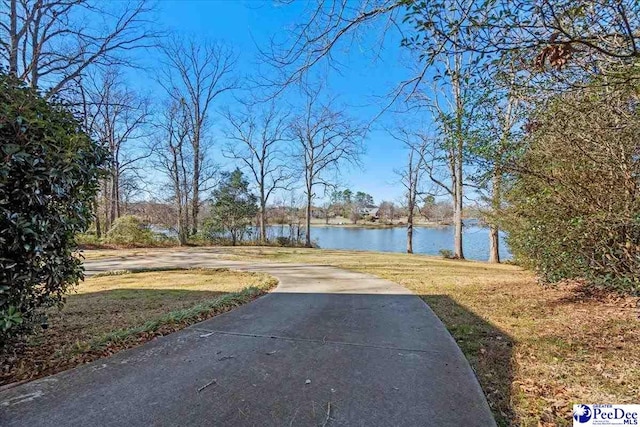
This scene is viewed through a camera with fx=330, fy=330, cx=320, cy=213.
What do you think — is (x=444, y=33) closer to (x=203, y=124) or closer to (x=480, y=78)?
(x=480, y=78)

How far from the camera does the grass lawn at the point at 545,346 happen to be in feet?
7.36

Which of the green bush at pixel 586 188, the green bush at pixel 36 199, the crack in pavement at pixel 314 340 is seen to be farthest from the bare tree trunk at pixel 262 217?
the green bush at pixel 36 199

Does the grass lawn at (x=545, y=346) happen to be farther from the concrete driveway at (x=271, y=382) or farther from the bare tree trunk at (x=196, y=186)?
the bare tree trunk at (x=196, y=186)

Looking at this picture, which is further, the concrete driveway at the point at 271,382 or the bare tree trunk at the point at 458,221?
the bare tree trunk at the point at 458,221

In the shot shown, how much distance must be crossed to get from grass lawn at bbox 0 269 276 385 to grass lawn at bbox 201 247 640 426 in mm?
3064

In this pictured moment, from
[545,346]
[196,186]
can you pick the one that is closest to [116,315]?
[545,346]

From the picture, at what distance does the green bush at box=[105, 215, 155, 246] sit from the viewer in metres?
17.1

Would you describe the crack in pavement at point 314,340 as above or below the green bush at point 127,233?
below

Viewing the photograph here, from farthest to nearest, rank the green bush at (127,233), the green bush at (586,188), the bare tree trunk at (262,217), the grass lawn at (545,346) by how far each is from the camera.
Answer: the bare tree trunk at (262,217), the green bush at (127,233), the green bush at (586,188), the grass lawn at (545,346)

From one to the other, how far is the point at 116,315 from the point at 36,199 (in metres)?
2.47

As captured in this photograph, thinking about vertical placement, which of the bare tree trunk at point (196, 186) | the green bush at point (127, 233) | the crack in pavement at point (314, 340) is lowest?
the crack in pavement at point (314, 340)

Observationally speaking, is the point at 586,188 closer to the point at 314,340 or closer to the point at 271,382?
the point at 314,340

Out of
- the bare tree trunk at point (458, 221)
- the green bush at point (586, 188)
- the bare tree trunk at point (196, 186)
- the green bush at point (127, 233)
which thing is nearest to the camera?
the green bush at point (586, 188)

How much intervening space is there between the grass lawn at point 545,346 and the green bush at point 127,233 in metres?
16.4
